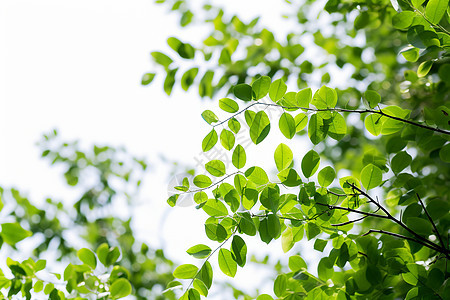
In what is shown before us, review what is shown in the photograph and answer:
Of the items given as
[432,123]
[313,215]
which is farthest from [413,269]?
[432,123]

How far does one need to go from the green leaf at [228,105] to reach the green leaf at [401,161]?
0.37 m

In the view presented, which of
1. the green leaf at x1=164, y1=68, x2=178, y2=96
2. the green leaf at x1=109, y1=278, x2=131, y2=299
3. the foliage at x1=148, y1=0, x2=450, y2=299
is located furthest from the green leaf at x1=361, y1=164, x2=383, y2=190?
the green leaf at x1=164, y1=68, x2=178, y2=96

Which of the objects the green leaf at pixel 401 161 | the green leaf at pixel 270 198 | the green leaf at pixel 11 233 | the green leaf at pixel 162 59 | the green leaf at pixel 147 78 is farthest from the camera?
the green leaf at pixel 147 78

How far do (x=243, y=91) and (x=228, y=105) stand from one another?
0.14 feet

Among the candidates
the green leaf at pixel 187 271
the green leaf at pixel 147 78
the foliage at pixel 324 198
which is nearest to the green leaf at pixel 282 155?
the foliage at pixel 324 198

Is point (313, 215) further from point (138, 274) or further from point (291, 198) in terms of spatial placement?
point (138, 274)

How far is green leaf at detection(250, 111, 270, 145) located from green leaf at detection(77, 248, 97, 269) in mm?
558

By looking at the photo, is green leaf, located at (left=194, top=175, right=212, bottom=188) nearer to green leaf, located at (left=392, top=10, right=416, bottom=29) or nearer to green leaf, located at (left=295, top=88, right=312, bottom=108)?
green leaf, located at (left=295, top=88, right=312, bottom=108)

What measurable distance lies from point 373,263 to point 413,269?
87 mm

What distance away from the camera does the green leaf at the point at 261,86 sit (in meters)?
0.72

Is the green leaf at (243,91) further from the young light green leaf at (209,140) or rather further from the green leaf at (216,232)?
the green leaf at (216,232)

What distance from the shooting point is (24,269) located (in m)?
0.94

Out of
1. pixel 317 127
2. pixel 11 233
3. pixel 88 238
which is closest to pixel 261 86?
pixel 317 127

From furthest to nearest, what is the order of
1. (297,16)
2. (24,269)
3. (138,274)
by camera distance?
1. (138,274)
2. (297,16)
3. (24,269)
